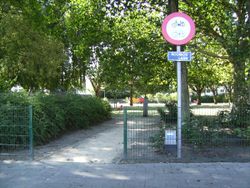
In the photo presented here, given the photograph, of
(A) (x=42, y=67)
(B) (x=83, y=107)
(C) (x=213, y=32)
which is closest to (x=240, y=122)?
(C) (x=213, y=32)

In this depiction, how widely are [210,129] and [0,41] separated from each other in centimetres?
1784

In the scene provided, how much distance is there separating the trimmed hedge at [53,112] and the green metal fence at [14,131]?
743 millimetres

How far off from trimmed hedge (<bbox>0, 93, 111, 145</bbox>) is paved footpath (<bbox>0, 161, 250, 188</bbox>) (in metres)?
2.86

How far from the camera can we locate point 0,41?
2317 centimetres

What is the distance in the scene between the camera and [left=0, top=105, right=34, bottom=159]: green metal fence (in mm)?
9258

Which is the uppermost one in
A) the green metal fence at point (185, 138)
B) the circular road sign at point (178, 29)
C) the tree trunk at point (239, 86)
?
the circular road sign at point (178, 29)

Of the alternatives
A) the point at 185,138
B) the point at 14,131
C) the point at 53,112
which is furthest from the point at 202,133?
the point at 53,112

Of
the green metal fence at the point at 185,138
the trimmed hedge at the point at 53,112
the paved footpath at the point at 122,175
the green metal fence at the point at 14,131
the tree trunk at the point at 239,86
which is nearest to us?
the paved footpath at the point at 122,175

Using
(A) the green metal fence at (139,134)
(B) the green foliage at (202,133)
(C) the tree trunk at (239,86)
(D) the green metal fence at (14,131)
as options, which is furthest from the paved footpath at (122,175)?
(C) the tree trunk at (239,86)

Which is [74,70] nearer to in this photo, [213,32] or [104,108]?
[104,108]

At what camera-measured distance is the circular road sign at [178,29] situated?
856 cm

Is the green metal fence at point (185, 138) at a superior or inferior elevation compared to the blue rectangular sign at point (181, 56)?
inferior

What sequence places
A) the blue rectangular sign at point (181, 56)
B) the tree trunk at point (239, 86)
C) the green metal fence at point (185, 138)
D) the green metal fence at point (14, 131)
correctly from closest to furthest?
the blue rectangular sign at point (181, 56), the green metal fence at point (185, 138), the green metal fence at point (14, 131), the tree trunk at point (239, 86)

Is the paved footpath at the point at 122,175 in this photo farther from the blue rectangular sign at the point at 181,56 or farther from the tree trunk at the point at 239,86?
the tree trunk at the point at 239,86
